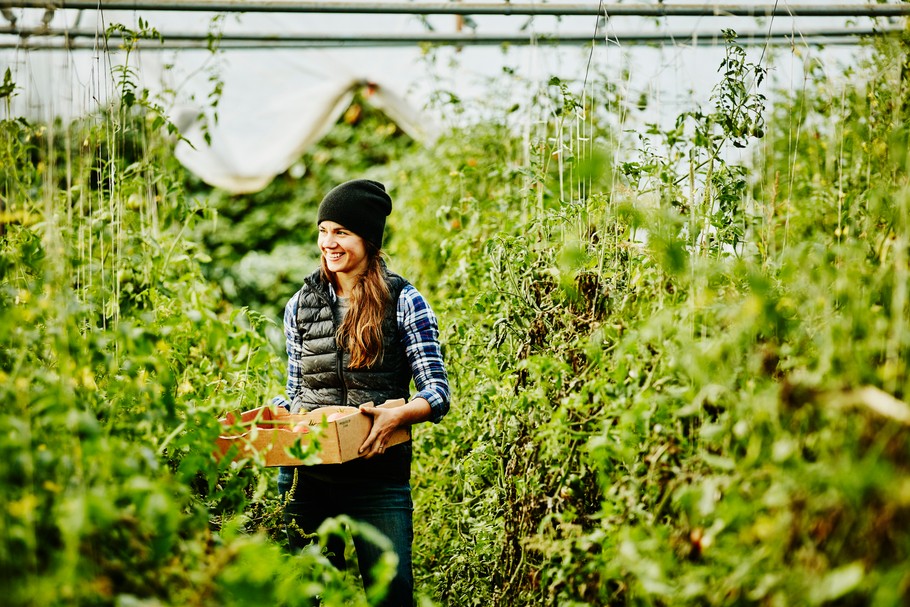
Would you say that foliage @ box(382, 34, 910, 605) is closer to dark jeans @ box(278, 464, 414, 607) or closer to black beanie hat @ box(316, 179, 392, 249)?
dark jeans @ box(278, 464, 414, 607)

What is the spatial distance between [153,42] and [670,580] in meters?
3.81

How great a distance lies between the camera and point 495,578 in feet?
7.41

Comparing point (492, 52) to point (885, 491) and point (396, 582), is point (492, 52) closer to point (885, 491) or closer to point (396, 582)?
point (396, 582)

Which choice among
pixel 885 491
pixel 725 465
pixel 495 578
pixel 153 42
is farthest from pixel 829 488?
pixel 153 42

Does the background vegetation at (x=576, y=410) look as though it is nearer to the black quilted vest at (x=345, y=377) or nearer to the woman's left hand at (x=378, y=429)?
the black quilted vest at (x=345, y=377)

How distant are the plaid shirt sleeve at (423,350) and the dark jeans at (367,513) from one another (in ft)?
0.86

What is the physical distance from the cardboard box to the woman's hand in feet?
0.06

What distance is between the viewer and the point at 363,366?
7.59ft

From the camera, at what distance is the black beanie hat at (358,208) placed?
238 centimetres

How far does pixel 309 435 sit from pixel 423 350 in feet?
1.69

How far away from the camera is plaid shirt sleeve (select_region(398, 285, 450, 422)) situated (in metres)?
2.26

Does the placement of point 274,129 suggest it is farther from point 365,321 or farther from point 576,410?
point 576,410

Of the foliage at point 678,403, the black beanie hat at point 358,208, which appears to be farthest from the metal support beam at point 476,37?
the black beanie hat at point 358,208

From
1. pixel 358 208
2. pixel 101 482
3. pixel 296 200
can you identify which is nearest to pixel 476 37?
pixel 358 208
